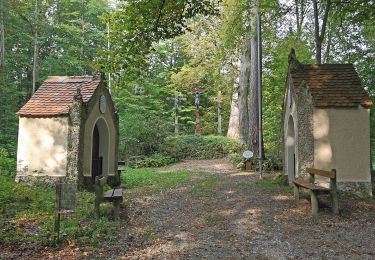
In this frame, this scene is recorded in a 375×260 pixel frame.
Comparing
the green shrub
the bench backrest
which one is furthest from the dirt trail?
the green shrub

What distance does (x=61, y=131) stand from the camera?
12.6m

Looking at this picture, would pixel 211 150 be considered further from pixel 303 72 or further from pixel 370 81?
pixel 303 72

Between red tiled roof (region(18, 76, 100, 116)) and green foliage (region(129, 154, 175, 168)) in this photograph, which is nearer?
red tiled roof (region(18, 76, 100, 116))

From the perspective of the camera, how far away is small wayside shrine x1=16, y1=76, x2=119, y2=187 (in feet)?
39.1

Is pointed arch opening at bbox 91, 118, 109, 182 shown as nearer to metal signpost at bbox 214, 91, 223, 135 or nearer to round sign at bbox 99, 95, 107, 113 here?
round sign at bbox 99, 95, 107, 113

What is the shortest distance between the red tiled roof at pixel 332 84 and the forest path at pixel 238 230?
121 inches

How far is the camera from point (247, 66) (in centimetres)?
2186

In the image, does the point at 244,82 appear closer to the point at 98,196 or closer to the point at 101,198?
the point at 101,198

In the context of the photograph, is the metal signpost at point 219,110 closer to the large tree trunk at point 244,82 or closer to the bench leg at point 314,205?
the large tree trunk at point 244,82

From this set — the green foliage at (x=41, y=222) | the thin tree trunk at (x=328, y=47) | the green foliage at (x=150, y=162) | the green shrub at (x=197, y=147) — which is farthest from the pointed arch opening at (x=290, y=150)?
the green shrub at (x=197, y=147)

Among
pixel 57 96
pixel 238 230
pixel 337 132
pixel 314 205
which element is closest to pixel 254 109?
pixel 337 132

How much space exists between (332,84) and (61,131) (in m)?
9.13

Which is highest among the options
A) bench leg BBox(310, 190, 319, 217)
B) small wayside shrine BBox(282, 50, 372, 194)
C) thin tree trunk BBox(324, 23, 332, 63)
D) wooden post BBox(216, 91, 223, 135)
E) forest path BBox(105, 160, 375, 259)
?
thin tree trunk BBox(324, 23, 332, 63)

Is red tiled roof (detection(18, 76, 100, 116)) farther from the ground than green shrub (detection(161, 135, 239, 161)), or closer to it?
farther from the ground
